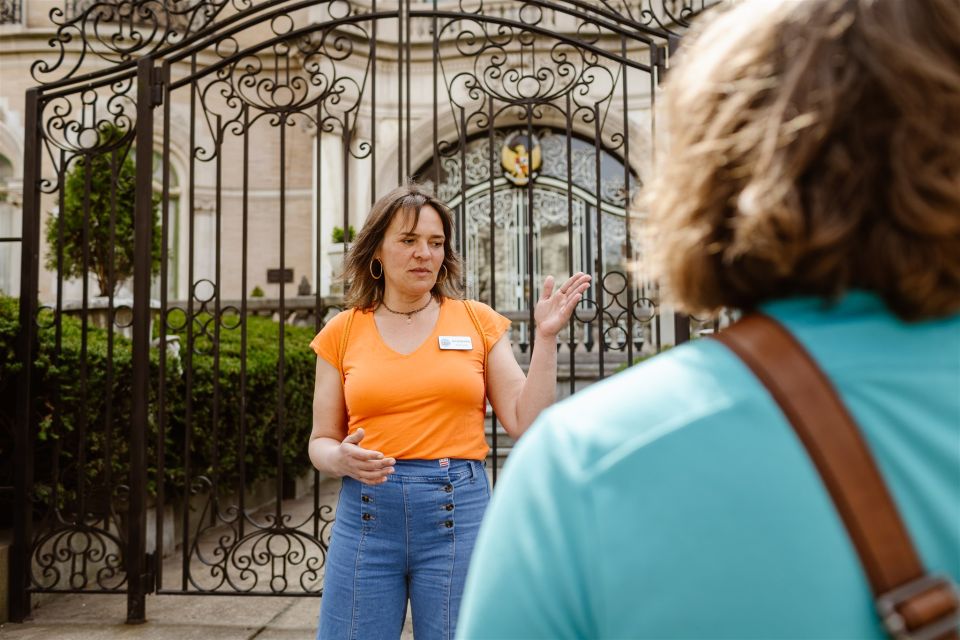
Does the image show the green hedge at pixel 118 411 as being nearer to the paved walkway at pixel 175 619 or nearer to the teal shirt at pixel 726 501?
the paved walkway at pixel 175 619

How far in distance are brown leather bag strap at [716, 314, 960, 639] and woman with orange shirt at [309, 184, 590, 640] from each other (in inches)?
60.0

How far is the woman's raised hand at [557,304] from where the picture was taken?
2254 mm

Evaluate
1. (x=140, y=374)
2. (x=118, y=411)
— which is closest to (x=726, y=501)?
(x=140, y=374)

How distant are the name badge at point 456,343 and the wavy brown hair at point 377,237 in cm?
23

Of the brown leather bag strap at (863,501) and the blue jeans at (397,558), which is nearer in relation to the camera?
the brown leather bag strap at (863,501)

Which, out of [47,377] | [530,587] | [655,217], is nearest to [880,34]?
[655,217]

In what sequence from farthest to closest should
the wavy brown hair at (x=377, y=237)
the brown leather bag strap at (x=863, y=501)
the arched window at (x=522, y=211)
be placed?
1. the arched window at (x=522, y=211)
2. the wavy brown hair at (x=377, y=237)
3. the brown leather bag strap at (x=863, y=501)

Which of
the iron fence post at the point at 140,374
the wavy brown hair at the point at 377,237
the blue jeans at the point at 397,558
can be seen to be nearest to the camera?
the blue jeans at the point at 397,558

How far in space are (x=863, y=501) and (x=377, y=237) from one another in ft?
6.83

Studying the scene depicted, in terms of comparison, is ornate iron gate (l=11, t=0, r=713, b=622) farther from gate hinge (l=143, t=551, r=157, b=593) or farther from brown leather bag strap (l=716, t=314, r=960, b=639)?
brown leather bag strap (l=716, t=314, r=960, b=639)

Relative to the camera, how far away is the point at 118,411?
4.71 metres

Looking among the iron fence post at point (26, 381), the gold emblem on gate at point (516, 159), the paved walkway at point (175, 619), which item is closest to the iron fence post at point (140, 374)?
the paved walkway at point (175, 619)

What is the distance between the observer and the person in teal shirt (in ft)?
2.16

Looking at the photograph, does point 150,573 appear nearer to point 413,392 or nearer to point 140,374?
point 140,374
